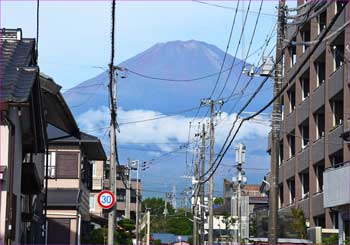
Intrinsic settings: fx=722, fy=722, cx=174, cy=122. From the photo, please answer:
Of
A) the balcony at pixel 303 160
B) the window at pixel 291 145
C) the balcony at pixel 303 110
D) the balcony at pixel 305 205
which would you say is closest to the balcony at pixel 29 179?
the balcony at pixel 305 205

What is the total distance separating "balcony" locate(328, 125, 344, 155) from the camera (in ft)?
140

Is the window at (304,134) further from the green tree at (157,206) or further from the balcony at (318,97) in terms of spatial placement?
the green tree at (157,206)

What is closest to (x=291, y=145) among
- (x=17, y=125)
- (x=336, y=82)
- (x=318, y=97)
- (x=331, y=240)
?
(x=318, y=97)

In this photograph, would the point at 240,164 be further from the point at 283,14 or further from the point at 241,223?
the point at 283,14

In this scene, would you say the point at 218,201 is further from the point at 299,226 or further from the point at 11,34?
the point at 11,34

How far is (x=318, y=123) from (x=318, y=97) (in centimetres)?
254

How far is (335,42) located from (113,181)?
18.2 metres

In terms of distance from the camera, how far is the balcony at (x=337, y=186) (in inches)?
1196

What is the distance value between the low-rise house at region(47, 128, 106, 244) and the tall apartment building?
47.7 ft

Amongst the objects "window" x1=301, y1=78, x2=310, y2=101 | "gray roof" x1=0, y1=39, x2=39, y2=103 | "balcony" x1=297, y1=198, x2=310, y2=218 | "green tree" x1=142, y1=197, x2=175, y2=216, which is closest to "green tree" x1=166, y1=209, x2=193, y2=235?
"green tree" x1=142, y1=197, x2=175, y2=216

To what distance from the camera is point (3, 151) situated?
1820 centimetres

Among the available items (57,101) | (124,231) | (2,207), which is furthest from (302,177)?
(2,207)

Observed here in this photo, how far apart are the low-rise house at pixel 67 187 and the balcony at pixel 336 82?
49.0 feet

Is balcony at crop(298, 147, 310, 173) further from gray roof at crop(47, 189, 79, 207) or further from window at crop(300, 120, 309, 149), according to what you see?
gray roof at crop(47, 189, 79, 207)
